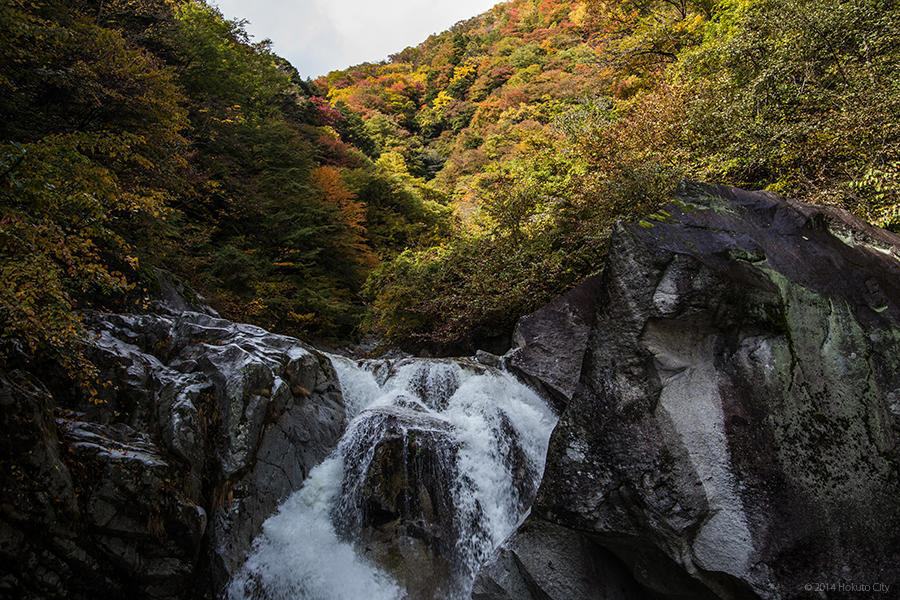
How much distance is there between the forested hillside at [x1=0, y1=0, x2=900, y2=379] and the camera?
3967 mm

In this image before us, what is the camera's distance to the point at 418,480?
206 inches

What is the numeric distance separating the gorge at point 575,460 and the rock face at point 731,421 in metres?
0.02

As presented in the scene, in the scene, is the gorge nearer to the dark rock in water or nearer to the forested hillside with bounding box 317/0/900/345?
the dark rock in water

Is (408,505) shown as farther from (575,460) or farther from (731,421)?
(731,421)

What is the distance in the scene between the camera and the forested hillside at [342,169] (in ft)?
13.0

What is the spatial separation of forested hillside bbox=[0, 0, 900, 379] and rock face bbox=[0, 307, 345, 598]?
0.66 meters

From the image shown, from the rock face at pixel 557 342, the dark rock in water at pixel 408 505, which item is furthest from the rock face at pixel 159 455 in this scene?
the rock face at pixel 557 342

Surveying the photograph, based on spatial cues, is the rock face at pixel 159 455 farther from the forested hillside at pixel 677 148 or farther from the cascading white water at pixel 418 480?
the forested hillside at pixel 677 148

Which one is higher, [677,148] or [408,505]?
[677,148]

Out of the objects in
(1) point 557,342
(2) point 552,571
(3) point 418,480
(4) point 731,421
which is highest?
(4) point 731,421

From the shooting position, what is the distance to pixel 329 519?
5.02 m

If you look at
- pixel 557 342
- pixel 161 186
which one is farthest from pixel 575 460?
pixel 161 186

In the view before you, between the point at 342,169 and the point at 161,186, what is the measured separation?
35.6ft

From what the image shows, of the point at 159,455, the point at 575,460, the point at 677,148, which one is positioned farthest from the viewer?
the point at 677,148
